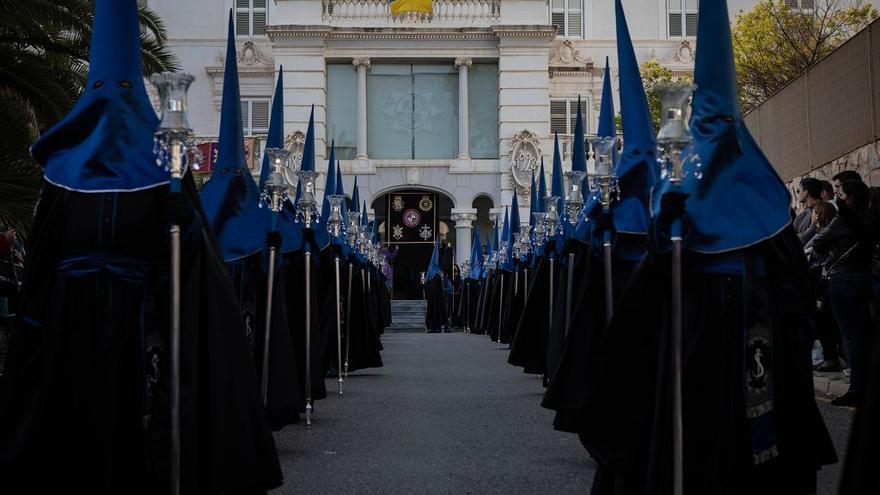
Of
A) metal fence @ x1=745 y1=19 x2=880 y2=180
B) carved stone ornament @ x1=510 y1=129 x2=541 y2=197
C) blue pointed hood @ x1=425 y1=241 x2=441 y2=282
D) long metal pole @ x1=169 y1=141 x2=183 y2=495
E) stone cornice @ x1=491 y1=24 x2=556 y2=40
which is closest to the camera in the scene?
long metal pole @ x1=169 y1=141 x2=183 y2=495

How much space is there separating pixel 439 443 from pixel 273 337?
1475 mm

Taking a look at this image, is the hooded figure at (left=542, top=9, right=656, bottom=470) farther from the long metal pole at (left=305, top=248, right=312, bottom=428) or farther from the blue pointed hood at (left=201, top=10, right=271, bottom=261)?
the long metal pole at (left=305, top=248, right=312, bottom=428)

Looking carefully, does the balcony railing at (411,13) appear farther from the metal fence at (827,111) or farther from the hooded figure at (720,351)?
the hooded figure at (720,351)

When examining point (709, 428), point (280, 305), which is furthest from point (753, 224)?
point (280, 305)

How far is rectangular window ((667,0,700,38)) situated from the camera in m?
42.4

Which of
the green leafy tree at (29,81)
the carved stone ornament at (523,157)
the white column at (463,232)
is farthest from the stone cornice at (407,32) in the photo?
the green leafy tree at (29,81)

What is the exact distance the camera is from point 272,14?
134 feet

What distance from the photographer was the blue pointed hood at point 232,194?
851 cm

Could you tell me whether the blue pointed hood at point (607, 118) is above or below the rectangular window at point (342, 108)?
below

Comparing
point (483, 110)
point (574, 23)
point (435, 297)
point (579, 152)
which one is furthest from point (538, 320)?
point (574, 23)

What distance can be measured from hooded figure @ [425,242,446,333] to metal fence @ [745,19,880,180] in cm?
1301

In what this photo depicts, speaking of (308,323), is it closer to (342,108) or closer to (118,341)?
(118,341)

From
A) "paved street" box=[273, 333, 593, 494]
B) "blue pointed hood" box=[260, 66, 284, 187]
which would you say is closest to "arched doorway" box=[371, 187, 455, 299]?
"paved street" box=[273, 333, 593, 494]

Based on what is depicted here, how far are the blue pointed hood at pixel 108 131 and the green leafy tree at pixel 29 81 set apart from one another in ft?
21.5
